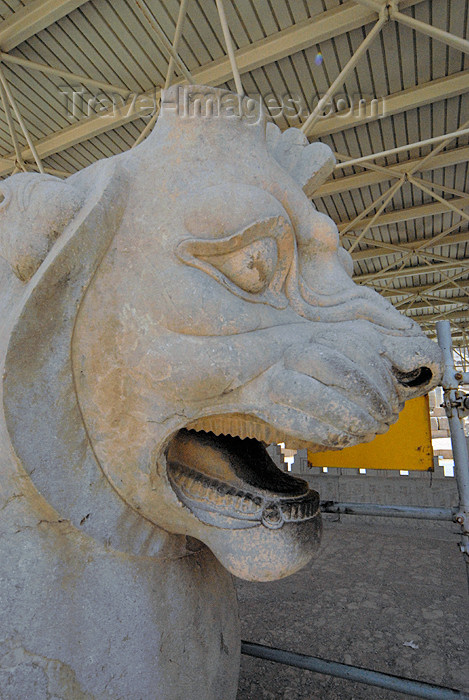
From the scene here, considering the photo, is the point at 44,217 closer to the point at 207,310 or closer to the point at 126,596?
the point at 207,310

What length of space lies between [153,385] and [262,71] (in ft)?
16.2

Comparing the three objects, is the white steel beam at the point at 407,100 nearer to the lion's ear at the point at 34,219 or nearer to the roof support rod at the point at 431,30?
the roof support rod at the point at 431,30

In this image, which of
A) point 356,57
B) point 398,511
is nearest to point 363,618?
point 398,511

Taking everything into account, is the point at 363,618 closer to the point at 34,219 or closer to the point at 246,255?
the point at 246,255

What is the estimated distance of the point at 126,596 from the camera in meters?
0.98

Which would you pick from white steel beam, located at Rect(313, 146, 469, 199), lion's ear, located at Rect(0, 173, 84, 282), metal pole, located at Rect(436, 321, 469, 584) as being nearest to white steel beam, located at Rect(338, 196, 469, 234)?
white steel beam, located at Rect(313, 146, 469, 199)

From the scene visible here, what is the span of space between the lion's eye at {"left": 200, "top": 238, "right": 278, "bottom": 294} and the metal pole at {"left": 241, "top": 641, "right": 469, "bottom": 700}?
1443mm

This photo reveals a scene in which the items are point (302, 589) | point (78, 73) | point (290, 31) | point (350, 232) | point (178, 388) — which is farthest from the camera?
point (350, 232)

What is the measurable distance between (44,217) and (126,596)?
87 cm

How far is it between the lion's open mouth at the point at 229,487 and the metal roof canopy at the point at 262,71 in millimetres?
3676

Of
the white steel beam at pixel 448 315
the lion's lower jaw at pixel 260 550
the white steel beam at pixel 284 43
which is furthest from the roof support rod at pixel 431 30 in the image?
the white steel beam at pixel 448 315

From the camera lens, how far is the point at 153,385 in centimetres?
93

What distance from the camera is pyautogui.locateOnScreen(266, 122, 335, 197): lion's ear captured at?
128 cm

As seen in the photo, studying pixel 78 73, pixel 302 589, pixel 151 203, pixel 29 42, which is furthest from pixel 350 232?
pixel 151 203
